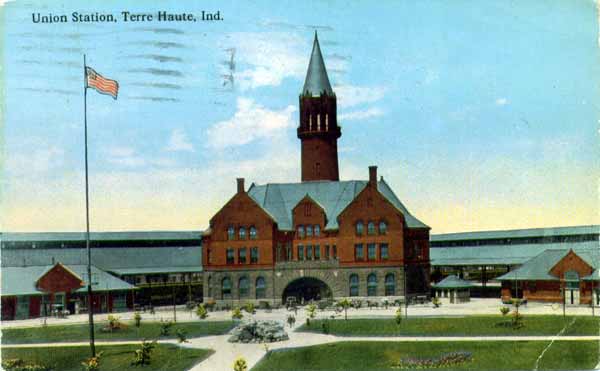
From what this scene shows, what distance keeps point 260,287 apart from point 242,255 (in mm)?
3264

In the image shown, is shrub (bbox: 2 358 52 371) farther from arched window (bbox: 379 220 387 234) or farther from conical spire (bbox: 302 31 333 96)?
conical spire (bbox: 302 31 333 96)

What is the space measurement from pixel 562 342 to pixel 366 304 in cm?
2676

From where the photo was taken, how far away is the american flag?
37.2 metres

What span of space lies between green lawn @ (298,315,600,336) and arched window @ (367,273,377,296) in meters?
14.1

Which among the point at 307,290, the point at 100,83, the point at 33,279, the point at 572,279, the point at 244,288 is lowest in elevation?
the point at 307,290

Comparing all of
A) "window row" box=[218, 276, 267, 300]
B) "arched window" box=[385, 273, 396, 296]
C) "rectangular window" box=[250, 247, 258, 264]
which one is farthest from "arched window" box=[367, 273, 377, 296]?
"rectangular window" box=[250, 247, 258, 264]

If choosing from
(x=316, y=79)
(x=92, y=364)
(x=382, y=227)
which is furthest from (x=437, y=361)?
(x=316, y=79)

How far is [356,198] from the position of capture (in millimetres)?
66938

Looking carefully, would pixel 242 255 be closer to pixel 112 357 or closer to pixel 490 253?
pixel 490 253

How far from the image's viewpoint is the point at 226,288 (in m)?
67.2

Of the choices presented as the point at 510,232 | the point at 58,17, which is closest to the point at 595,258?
the point at 510,232

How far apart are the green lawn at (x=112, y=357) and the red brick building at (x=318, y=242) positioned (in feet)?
84.2

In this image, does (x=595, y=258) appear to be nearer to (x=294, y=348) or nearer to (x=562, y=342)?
(x=562, y=342)

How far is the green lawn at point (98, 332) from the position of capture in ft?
147
